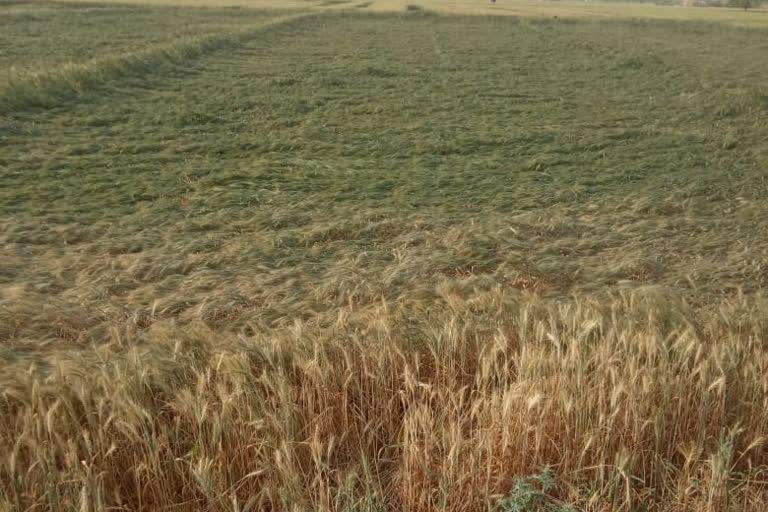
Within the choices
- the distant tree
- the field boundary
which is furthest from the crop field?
the distant tree

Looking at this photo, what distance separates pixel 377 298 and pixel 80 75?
9.11m

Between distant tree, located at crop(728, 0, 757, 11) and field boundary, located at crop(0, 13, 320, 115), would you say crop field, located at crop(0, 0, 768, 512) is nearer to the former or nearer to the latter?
field boundary, located at crop(0, 13, 320, 115)

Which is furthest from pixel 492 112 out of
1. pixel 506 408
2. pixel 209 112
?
pixel 506 408

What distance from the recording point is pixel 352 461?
2.74m

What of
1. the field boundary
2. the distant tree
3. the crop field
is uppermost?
the distant tree

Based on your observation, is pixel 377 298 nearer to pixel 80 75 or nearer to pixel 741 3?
pixel 80 75

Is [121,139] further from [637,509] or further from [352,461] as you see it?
[637,509]

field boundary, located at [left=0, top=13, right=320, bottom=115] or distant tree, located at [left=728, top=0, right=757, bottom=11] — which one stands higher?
distant tree, located at [left=728, top=0, right=757, bottom=11]

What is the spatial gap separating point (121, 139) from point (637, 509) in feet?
26.1

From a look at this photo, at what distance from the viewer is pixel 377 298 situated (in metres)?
4.47

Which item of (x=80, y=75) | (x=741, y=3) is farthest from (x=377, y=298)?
(x=741, y=3)

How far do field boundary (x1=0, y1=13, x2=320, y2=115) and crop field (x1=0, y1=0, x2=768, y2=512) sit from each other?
0.19 feet

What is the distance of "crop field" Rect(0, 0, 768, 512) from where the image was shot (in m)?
2.55

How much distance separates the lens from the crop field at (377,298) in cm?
255
